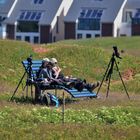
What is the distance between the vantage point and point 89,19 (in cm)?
8744

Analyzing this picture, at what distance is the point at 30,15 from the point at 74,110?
249 ft

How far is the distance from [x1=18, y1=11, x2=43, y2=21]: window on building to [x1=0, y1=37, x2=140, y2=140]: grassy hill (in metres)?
→ 59.5

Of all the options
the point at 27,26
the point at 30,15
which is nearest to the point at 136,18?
the point at 30,15

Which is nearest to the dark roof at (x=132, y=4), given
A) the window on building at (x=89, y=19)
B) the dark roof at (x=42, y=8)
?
the window on building at (x=89, y=19)

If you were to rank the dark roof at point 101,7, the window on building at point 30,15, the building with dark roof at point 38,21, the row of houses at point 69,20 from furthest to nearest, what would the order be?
the window on building at point 30,15
the building with dark roof at point 38,21
the dark roof at point 101,7
the row of houses at point 69,20

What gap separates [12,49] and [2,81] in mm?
5565

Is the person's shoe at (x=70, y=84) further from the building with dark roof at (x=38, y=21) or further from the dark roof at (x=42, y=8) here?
the dark roof at (x=42, y=8)

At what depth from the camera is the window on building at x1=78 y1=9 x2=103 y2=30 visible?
86.8m

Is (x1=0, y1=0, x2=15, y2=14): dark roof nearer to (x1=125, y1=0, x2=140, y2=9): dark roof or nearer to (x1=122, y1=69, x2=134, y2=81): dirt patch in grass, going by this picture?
(x1=125, y1=0, x2=140, y2=9): dark roof

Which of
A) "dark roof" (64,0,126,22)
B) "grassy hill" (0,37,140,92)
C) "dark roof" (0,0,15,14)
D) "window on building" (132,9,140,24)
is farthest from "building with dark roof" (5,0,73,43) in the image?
"grassy hill" (0,37,140,92)

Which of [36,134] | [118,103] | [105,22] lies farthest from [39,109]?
[105,22]

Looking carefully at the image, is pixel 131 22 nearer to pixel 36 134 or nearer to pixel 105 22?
pixel 105 22

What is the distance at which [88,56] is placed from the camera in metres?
30.0

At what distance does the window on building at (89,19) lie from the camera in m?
86.8
